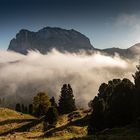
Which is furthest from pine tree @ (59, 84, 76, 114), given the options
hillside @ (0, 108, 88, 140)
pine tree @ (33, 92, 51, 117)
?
hillside @ (0, 108, 88, 140)

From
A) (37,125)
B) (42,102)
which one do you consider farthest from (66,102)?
(37,125)

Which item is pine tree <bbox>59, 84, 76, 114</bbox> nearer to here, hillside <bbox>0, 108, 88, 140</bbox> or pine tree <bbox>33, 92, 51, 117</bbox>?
pine tree <bbox>33, 92, 51, 117</bbox>

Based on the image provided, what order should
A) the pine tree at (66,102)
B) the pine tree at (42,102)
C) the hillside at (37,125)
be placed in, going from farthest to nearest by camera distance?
the pine tree at (42,102) → the pine tree at (66,102) → the hillside at (37,125)

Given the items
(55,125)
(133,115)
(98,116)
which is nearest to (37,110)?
(55,125)

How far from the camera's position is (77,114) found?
122875 millimetres

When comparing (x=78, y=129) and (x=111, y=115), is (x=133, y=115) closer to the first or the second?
(x=111, y=115)

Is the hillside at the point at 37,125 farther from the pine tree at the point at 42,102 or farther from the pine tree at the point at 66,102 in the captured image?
the pine tree at the point at 42,102

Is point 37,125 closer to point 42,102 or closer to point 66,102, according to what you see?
point 66,102

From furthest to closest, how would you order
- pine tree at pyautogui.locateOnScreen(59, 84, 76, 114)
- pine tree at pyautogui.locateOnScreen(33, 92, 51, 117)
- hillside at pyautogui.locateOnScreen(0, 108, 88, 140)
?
pine tree at pyautogui.locateOnScreen(33, 92, 51, 117) < pine tree at pyautogui.locateOnScreen(59, 84, 76, 114) < hillside at pyautogui.locateOnScreen(0, 108, 88, 140)

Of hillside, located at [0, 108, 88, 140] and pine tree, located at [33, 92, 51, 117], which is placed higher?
pine tree, located at [33, 92, 51, 117]

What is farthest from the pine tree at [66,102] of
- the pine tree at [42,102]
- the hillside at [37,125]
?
the hillside at [37,125]

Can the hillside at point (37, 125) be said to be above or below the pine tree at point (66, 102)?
below

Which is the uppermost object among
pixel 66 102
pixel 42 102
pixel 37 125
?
pixel 42 102

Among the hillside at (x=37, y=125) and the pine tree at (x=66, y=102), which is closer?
the hillside at (x=37, y=125)
